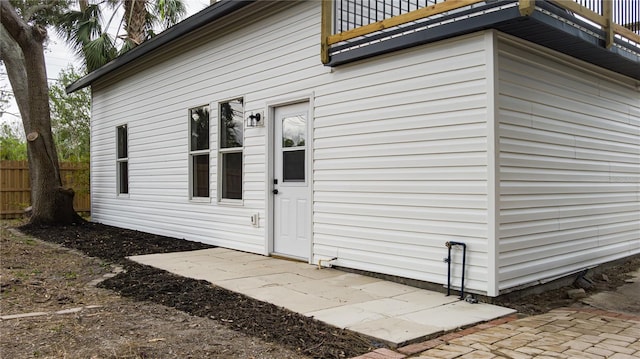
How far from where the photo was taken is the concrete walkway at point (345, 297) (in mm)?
3533

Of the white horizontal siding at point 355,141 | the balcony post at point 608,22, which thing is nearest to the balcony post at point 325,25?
the white horizontal siding at point 355,141

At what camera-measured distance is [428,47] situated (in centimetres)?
470

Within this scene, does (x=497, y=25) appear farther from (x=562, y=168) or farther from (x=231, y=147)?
(x=231, y=147)

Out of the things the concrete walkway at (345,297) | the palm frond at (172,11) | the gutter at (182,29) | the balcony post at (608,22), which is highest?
the palm frond at (172,11)

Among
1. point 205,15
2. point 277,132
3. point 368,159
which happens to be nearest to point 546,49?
point 368,159

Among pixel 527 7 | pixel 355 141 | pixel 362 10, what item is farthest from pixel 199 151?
pixel 527 7

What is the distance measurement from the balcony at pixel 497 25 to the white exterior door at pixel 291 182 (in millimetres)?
1086

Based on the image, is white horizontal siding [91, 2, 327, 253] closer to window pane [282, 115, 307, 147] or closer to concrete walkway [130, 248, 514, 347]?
window pane [282, 115, 307, 147]

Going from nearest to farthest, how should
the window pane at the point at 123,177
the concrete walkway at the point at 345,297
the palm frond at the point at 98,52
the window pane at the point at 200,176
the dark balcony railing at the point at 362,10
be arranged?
the concrete walkway at the point at 345,297 < the dark balcony railing at the point at 362,10 < the window pane at the point at 200,176 < the window pane at the point at 123,177 < the palm frond at the point at 98,52

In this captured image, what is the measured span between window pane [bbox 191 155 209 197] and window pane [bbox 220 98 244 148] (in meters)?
0.65

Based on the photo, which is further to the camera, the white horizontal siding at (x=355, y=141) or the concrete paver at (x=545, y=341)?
the white horizontal siding at (x=355, y=141)

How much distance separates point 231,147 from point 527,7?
493cm

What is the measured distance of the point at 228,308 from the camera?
4.07 meters

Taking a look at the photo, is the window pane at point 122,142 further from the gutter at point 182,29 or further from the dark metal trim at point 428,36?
the dark metal trim at point 428,36
